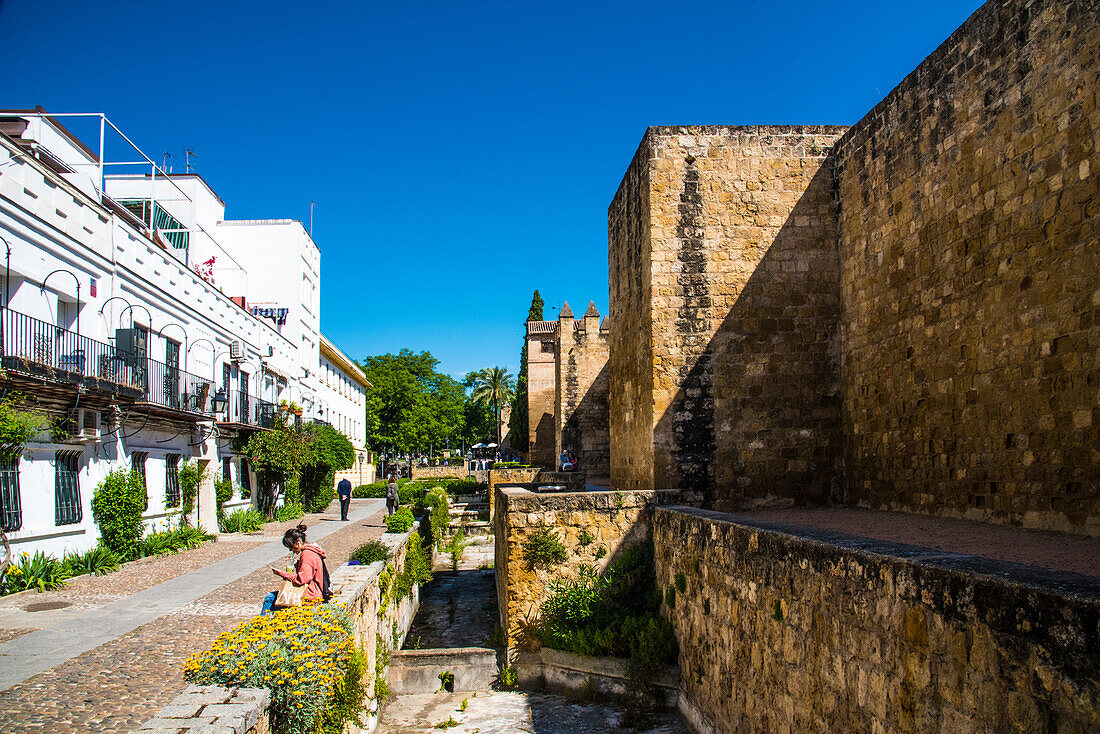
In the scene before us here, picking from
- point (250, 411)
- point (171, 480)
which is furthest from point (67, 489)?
point (250, 411)

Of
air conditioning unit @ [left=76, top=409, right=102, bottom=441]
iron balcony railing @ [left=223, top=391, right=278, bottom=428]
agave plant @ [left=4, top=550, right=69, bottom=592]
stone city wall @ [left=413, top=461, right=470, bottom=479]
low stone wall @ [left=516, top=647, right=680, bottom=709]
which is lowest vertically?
stone city wall @ [left=413, top=461, right=470, bottom=479]

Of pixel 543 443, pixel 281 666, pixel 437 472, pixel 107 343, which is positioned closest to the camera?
pixel 281 666

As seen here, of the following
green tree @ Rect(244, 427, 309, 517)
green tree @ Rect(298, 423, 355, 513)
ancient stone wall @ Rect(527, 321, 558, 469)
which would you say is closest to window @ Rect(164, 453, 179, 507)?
green tree @ Rect(244, 427, 309, 517)

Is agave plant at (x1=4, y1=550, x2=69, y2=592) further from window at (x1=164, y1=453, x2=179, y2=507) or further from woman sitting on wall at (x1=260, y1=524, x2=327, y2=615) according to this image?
woman sitting on wall at (x1=260, y1=524, x2=327, y2=615)

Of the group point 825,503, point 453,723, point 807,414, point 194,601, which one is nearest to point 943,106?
point 807,414

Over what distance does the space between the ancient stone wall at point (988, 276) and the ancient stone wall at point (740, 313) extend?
75 centimetres

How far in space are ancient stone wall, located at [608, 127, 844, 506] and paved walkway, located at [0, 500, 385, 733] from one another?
5716 mm

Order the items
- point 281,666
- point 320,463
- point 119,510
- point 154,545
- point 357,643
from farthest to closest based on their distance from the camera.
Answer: point 320,463
point 154,545
point 119,510
point 357,643
point 281,666

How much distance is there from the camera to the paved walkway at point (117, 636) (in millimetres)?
5578

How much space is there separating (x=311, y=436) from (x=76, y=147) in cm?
1152

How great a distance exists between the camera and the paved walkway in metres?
5.58

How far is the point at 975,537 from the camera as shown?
582 centimetres

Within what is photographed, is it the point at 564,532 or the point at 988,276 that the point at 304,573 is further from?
the point at 988,276

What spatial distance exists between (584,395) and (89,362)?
45.1 ft
